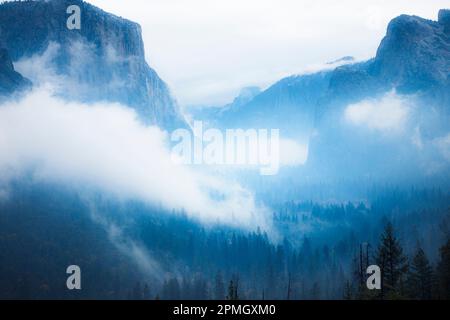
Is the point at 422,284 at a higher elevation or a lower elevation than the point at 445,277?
lower

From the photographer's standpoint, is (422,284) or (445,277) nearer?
(445,277)

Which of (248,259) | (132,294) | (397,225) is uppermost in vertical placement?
(397,225)

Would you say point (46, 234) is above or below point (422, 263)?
above

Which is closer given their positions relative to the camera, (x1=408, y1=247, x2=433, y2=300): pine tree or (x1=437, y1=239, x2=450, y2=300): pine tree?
(x1=437, y1=239, x2=450, y2=300): pine tree

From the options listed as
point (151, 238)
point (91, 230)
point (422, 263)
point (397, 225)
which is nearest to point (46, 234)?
point (91, 230)

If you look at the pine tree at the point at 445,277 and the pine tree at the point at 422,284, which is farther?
the pine tree at the point at 422,284
